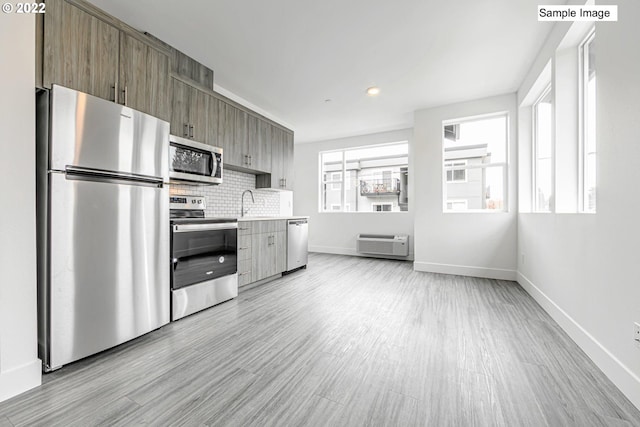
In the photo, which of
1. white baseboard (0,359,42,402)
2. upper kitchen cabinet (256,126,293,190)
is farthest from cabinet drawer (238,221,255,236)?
white baseboard (0,359,42,402)

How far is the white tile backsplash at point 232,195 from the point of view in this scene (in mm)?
Result: 3355

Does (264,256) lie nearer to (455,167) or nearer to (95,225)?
(95,225)

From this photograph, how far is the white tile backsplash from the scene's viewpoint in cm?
336

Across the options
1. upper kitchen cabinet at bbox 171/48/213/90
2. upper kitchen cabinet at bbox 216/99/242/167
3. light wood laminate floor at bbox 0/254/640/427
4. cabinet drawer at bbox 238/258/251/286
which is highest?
upper kitchen cabinet at bbox 171/48/213/90

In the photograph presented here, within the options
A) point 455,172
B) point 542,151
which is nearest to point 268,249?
point 455,172

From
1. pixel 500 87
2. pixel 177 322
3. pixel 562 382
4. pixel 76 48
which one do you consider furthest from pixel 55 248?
pixel 500 87

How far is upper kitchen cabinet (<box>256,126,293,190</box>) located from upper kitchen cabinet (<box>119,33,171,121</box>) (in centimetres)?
202

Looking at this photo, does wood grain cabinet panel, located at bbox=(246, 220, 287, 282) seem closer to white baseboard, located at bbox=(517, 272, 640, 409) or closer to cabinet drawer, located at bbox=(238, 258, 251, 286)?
cabinet drawer, located at bbox=(238, 258, 251, 286)

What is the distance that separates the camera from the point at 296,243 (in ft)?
14.3

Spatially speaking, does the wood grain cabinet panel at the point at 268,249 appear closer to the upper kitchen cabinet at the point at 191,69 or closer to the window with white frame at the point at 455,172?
the upper kitchen cabinet at the point at 191,69

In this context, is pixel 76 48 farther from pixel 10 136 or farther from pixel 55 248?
pixel 55 248

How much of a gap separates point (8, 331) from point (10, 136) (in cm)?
106

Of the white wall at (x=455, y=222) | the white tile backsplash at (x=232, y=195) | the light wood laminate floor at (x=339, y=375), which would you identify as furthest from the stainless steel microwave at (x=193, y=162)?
the white wall at (x=455, y=222)

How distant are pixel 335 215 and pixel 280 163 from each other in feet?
7.64
